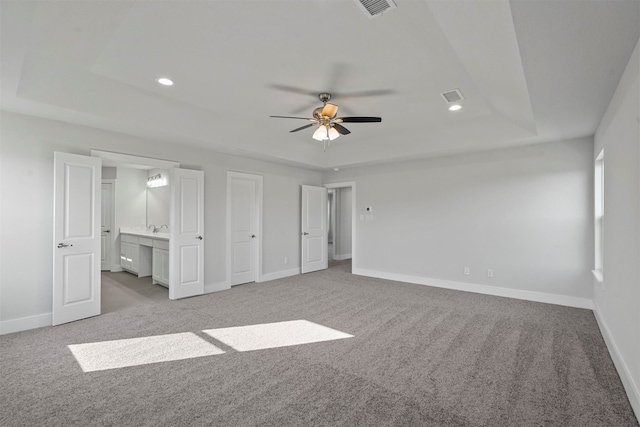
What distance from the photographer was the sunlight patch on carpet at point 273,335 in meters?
3.04

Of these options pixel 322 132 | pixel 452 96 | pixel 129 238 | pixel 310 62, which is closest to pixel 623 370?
pixel 452 96

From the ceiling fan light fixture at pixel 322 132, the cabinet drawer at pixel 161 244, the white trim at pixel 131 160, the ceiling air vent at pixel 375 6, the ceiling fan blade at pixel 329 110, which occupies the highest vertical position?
the ceiling air vent at pixel 375 6

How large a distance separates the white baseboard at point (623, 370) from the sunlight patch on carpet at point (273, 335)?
2.15m

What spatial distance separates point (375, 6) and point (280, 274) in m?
5.18

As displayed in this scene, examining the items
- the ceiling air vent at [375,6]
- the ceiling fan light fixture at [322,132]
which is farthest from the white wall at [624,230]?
the ceiling fan light fixture at [322,132]

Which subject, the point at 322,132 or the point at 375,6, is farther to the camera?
the point at 322,132

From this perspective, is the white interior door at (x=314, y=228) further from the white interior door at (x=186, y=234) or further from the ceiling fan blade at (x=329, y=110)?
the ceiling fan blade at (x=329, y=110)

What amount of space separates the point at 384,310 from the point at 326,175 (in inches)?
158

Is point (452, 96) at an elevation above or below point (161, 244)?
above

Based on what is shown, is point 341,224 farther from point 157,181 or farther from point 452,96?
point 452,96

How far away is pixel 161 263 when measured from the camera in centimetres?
546

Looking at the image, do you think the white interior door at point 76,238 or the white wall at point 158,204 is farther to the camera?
the white wall at point 158,204

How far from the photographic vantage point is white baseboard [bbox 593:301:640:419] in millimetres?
2004

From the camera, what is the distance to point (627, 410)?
6.65 feet
